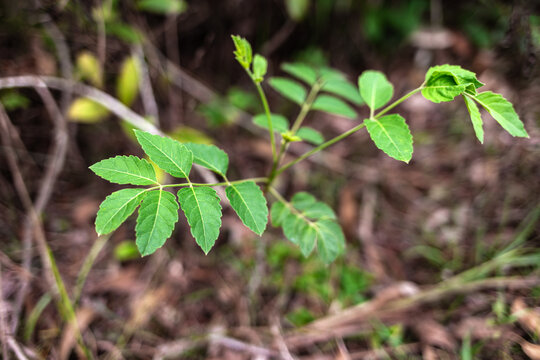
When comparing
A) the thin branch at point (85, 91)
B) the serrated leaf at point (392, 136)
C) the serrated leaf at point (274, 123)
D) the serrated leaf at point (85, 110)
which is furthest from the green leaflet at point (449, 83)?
the serrated leaf at point (85, 110)

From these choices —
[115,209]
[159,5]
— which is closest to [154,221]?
[115,209]

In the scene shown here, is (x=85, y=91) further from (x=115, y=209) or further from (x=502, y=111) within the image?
(x=502, y=111)

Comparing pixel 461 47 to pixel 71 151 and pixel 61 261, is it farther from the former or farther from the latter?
Result: pixel 61 261

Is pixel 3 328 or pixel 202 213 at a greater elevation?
pixel 202 213

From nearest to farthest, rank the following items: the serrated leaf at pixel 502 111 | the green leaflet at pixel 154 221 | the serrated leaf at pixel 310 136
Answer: the green leaflet at pixel 154 221 < the serrated leaf at pixel 502 111 < the serrated leaf at pixel 310 136

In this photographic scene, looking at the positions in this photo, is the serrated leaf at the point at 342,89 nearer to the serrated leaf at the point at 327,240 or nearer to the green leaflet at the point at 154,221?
the serrated leaf at the point at 327,240

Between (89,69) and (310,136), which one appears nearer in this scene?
(310,136)

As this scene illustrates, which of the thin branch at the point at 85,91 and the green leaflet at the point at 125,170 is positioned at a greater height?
the thin branch at the point at 85,91
